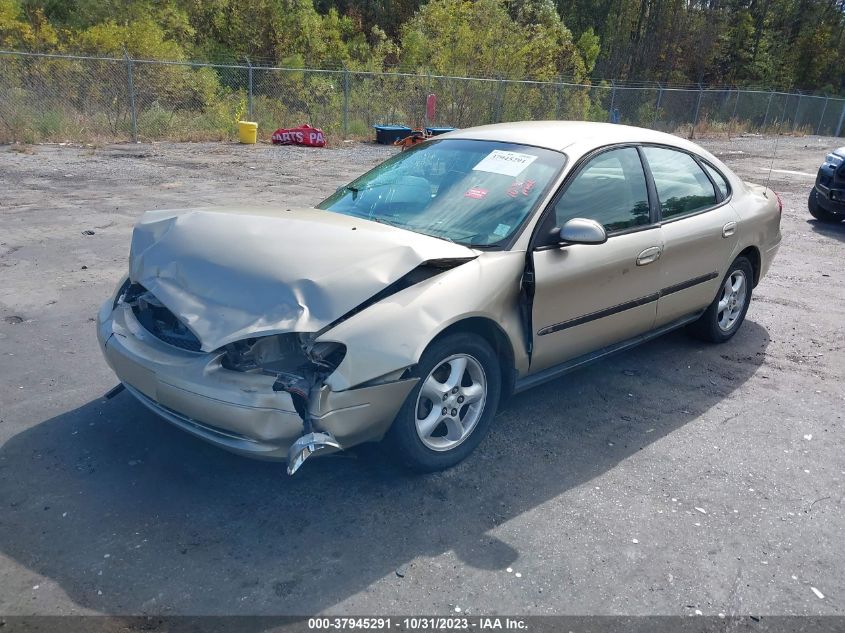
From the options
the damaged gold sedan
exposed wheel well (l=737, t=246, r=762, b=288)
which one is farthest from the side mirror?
exposed wheel well (l=737, t=246, r=762, b=288)

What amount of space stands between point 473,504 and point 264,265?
1.51 meters

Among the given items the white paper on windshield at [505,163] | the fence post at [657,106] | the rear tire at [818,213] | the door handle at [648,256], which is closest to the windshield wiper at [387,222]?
the white paper on windshield at [505,163]

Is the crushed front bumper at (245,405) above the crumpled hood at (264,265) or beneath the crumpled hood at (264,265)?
beneath

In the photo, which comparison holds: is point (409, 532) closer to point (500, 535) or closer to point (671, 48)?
point (500, 535)

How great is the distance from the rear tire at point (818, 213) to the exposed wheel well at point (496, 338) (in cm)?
968

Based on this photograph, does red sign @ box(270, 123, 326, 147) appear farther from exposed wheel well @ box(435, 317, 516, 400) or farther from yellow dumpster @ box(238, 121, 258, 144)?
exposed wheel well @ box(435, 317, 516, 400)

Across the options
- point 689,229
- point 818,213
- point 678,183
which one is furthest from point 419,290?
point 818,213

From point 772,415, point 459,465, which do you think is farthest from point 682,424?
point 459,465

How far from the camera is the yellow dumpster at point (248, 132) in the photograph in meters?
18.4

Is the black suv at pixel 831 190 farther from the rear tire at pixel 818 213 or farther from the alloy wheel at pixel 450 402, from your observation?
the alloy wheel at pixel 450 402

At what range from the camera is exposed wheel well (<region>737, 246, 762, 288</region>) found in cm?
567

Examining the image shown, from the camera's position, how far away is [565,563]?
309cm

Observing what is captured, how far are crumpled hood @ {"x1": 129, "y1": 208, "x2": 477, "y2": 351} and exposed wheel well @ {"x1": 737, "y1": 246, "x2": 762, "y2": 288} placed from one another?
9.87 feet

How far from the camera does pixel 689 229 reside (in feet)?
16.0
